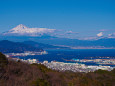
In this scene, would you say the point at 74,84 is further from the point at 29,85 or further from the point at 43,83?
the point at 29,85

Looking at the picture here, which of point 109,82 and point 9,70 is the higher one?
point 9,70

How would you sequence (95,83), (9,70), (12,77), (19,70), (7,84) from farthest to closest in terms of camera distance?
(95,83)
(19,70)
(9,70)
(12,77)
(7,84)

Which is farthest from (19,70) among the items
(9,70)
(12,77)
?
(12,77)

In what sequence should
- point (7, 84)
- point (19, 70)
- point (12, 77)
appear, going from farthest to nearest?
1. point (19, 70)
2. point (12, 77)
3. point (7, 84)

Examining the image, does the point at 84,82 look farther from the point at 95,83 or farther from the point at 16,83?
the point at 16,83

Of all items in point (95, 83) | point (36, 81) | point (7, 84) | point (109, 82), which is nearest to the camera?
point (7, 84)

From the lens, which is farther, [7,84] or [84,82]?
[84,82]

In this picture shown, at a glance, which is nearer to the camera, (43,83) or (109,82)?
(43,83)

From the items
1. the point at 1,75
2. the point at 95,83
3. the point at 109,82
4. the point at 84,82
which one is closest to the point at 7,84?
the point at 1,75

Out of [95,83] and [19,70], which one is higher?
[19,70]
